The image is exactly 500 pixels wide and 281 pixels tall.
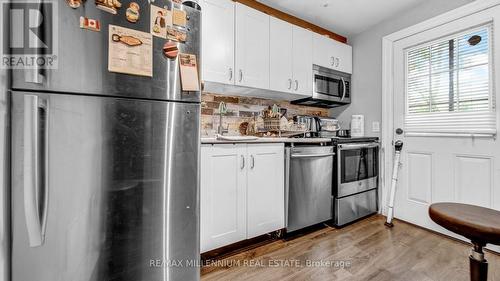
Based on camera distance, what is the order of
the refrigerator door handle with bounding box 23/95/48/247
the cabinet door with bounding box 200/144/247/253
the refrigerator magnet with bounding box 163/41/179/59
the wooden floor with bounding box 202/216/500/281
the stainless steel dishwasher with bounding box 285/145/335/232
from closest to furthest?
the refrigerator door handle with bounding box 23/95/48/247
the refrigerator magnet with bounding box 163/41/179/59
the wooden floor with bounding box 202/216/500/281
the cabinet door with bounding box 200/144/247/253
the stainless steel dishwasher with bounding box 285/145/335/232

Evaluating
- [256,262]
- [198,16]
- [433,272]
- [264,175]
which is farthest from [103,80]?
[433,272]

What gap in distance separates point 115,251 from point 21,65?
2.66 ft

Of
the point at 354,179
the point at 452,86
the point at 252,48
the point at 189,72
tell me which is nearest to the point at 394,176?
the point at 354,179

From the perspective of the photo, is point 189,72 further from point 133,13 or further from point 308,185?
point 308,185

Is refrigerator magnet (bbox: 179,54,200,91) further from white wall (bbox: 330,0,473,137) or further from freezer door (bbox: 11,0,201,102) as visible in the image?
white wall (bbox: 330,0,473,137)

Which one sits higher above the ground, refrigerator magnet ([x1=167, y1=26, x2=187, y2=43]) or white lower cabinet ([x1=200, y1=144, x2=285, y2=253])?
refrigerator magnet ([x1=167, y1=26, x2=187, y2=43])

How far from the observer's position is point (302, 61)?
256cm

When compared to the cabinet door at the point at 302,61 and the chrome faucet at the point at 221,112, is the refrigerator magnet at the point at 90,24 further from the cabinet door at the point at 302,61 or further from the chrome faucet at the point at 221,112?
the cabinet door at the point at 302,61

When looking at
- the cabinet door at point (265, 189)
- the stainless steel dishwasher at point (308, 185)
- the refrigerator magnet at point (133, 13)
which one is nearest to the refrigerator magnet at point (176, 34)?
the refrigerator magnet at point (133, 13)

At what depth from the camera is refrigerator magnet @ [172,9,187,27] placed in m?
1.08

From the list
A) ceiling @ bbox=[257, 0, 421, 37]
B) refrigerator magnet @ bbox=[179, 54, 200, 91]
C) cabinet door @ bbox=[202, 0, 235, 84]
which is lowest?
Result: refrigerator magnet @ bbox=[179, 54, 200, 91]

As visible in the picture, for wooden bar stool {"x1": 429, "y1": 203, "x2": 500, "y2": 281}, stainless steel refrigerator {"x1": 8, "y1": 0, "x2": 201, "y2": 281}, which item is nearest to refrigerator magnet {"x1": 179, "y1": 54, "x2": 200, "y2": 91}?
stainless steel refrigerator {"x1": 8, "y1": 0, "x2": 201, "y2": 281}

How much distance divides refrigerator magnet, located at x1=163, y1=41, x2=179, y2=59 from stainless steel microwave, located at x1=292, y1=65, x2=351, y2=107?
1940 mm

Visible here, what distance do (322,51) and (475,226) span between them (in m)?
2.28
